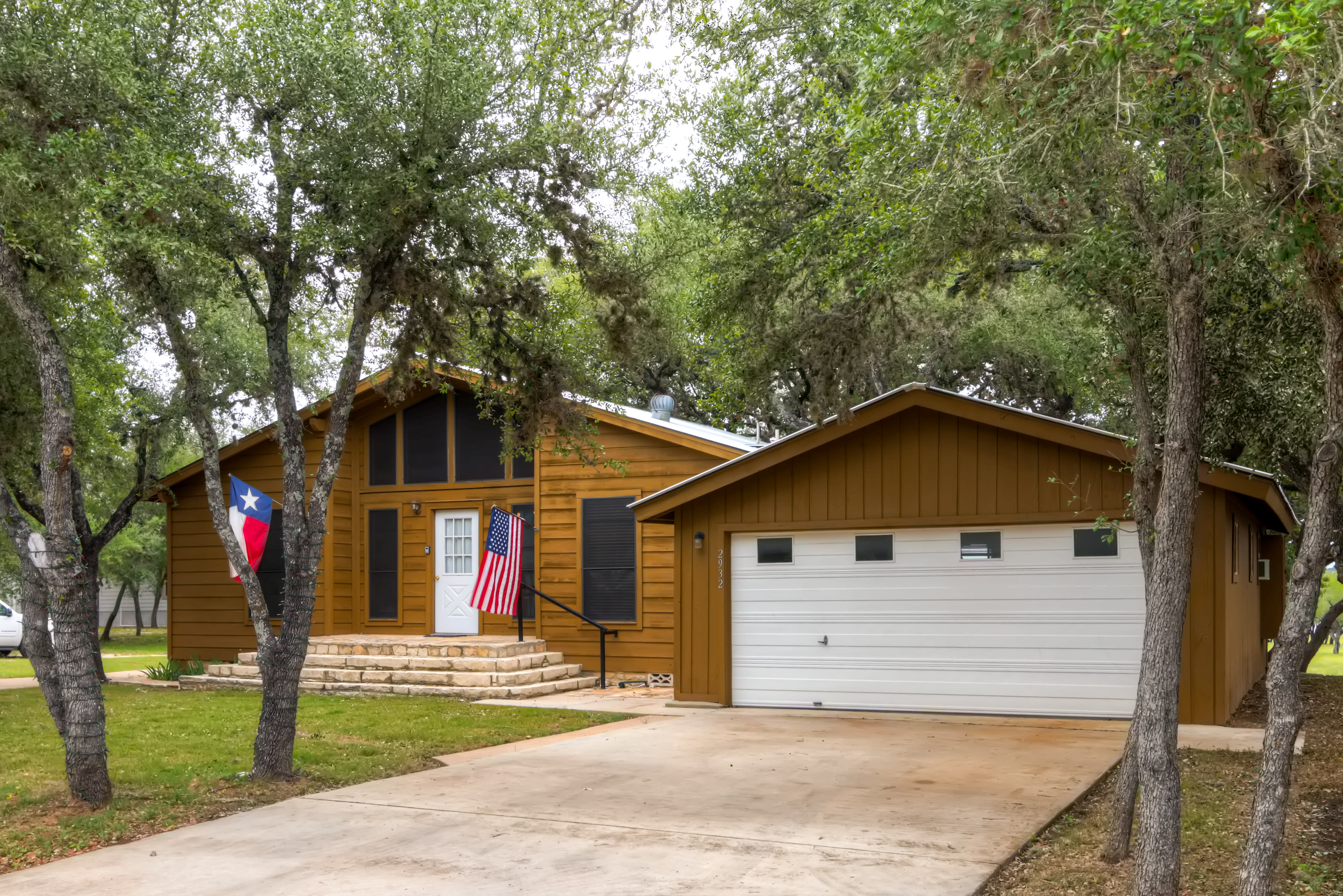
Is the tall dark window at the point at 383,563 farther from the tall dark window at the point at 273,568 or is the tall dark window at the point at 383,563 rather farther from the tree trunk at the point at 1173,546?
the tree trunk at the point at 1173,546

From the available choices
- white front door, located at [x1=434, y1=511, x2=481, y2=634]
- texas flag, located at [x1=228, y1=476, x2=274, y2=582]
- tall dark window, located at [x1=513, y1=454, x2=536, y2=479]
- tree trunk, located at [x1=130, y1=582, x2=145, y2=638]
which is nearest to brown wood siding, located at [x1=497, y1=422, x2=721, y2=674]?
tall dark window, located at [x1=513, y1=454, x2=536, y2=479]

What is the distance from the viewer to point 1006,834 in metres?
6.40

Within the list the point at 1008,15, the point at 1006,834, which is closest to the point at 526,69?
the point at 1008,15

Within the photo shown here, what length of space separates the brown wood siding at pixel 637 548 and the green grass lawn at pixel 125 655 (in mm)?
7089

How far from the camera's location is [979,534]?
1170cm

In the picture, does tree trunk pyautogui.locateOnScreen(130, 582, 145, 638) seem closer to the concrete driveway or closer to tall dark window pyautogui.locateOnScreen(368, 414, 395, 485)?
tall dark window pyautogui.locateOnScreen(368, 414, 395, 485)

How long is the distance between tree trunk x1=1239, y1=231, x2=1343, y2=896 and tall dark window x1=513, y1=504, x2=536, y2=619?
12168 mm

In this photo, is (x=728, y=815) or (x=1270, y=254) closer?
(x=1270, y=254)

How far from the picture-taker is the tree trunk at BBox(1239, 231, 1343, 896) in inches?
178

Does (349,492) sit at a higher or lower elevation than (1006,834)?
higher

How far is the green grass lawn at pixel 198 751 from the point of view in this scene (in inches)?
268

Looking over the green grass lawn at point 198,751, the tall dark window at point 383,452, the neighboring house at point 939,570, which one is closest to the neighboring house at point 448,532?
the tall dark window at point 383,452

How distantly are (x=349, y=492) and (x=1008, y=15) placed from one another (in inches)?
552

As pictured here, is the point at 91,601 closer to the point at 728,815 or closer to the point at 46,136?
the point at 46,136
